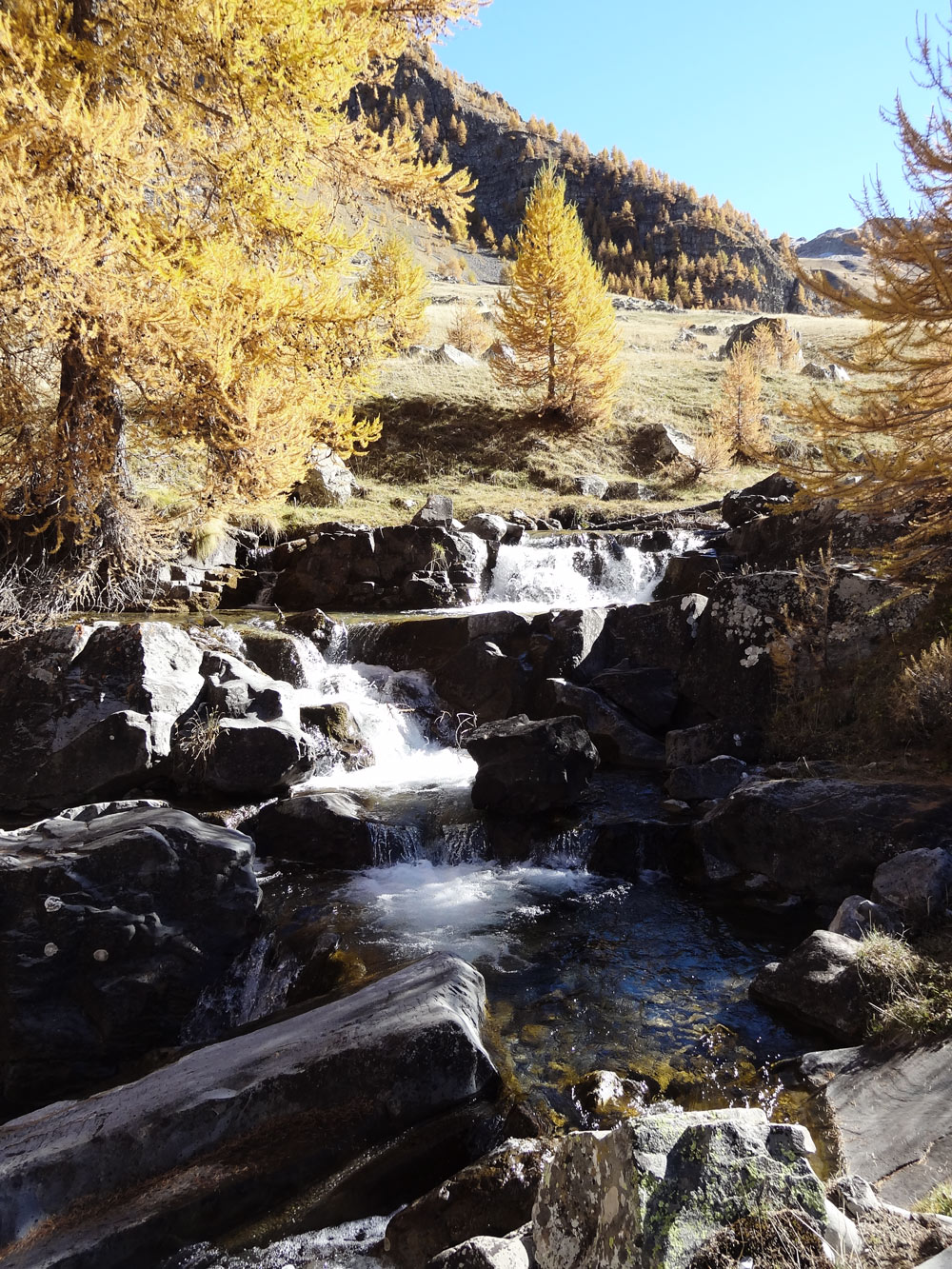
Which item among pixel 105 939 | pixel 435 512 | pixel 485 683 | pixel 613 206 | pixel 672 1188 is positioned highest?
pixel 613 206

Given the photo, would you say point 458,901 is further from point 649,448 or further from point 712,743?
point 649,448

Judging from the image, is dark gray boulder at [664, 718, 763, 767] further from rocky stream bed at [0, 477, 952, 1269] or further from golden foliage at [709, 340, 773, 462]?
golden foliage at [709, 340, 773, 462]

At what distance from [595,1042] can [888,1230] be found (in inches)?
93.9

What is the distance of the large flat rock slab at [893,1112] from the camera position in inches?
120

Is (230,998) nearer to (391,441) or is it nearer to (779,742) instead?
(779,742)

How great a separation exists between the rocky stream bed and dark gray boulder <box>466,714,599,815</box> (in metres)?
0.04

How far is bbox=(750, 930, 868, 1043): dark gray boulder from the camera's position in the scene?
4.39 m

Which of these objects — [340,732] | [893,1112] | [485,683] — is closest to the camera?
[893,1112]

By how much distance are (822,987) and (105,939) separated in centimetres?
433

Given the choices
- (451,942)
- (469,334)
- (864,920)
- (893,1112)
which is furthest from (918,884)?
(469,334)

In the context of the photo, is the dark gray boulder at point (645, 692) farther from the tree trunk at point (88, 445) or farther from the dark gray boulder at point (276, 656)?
the tree trunk at point (88, 445)

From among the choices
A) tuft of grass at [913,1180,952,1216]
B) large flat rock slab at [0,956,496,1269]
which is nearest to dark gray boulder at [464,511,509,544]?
large flat rock slab at [0,956,496,1269]

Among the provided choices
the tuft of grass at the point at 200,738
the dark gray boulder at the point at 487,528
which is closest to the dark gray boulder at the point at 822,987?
the tuft of grass at the point at 200,738

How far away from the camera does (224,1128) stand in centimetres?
351
